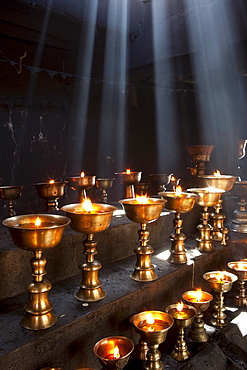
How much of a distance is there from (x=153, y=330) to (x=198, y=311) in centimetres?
68

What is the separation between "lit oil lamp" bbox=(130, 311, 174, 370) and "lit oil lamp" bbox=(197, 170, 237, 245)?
5.83ft

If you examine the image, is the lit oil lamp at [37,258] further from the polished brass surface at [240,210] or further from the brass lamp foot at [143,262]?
the polished brass surface at [240,210]

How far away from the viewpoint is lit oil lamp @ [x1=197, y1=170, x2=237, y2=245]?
3633 millimetres

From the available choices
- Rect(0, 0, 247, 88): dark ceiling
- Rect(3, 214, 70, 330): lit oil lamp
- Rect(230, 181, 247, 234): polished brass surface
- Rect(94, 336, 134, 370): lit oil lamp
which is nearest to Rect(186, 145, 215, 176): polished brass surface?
Rect(230, 181, 247, 234): polished brass surface

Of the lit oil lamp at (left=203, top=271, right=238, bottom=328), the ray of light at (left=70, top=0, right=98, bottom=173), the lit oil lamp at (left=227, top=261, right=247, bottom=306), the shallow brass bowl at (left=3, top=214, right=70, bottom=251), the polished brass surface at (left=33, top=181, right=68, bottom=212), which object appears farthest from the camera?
the ray of light at (left=70, top=0, right=98, bottom=173)

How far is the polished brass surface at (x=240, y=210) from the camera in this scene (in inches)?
164

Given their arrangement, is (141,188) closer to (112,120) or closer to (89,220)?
(89,220)

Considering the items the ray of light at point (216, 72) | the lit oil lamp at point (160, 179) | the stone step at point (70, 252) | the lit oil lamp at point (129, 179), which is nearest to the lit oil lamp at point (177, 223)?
the stone step at point (70, 252)

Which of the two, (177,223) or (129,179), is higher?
(129,179)

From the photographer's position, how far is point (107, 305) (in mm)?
2293

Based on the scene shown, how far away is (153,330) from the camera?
85.0 inches

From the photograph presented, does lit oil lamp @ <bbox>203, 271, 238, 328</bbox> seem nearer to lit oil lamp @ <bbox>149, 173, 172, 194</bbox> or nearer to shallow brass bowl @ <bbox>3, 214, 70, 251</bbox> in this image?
shallow brass bowl @ <bbox>3, 214, 70, 251</bbox>

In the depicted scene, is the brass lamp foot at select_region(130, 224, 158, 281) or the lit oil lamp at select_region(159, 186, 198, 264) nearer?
the brass lamp foot at select_region(130, 224, 158, 281)

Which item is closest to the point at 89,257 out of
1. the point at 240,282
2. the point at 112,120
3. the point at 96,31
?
the point at 240,282
